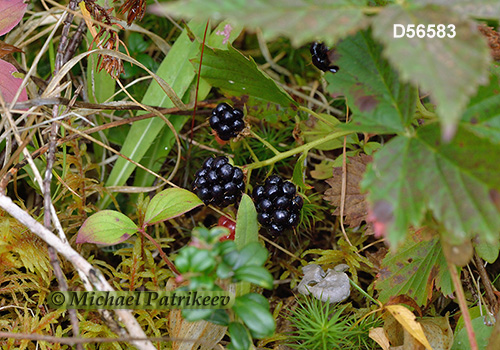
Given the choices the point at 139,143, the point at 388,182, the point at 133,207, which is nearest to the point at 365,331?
the point at 388,182

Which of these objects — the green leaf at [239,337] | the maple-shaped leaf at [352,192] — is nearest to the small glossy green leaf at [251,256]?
the green leaf at [239,337]

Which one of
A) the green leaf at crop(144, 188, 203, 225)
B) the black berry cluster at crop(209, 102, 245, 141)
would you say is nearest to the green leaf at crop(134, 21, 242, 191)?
the black berry cluster at crop(209, 102, 245, 141)

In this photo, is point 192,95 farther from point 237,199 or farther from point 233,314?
point 233,314

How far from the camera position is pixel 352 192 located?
5.19 ft

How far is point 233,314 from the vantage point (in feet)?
3.55

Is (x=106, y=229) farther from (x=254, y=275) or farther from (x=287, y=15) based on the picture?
Answer: (x=287, y=15)

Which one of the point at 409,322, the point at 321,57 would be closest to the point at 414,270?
the point at 409,322

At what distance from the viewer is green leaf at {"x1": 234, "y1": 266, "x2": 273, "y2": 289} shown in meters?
0.96

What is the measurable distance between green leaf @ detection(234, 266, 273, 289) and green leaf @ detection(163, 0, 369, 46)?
50 centimetres

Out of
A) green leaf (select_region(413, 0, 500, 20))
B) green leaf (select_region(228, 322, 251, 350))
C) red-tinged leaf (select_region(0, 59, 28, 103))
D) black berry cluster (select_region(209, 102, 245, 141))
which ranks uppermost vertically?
green leaf (select_region(413, 0, 500, 20))

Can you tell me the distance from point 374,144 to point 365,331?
71 cm

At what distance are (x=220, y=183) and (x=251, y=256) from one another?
0.47m

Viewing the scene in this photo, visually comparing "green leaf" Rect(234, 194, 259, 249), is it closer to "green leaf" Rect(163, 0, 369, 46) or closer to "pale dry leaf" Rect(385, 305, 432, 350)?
"pale dry leaf" Rect(385, 305, 432, 350)

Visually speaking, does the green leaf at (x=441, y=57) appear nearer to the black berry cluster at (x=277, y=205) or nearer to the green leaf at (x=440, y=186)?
the green leaf at (x=440, y=186)
